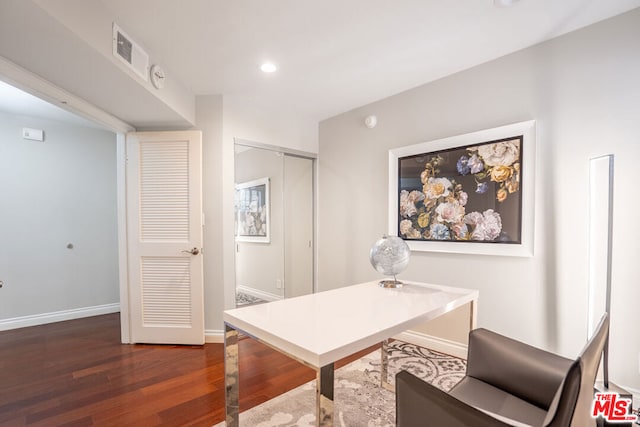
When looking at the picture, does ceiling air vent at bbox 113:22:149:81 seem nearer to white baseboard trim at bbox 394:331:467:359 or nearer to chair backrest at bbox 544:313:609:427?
chair backrest at bbox 544:313:609:427

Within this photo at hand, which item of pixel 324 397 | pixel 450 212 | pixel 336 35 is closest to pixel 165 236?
pixel 336 35

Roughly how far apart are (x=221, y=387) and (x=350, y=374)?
94 centimetres

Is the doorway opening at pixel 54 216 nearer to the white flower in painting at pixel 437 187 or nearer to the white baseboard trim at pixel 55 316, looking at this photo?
the white baseboard trim at pixel 55 316

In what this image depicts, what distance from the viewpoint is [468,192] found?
2.53 meters

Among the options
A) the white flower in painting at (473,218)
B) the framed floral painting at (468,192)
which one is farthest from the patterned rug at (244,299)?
the white flower in painting at (473,218)

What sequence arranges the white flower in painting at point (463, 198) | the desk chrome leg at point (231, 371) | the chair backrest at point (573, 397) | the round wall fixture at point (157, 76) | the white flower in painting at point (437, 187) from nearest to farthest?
1. the chair backrest at point (573, 397)
2. the desk chrome leg at point (231, 371)
3. the round wall fixture at point (157, 76)
4. the white flower in painting at point (463, 198)
5. the white flower in painting at point (437, 187)

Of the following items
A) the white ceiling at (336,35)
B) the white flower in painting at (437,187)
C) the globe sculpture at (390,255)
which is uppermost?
the white ceiling at (336,35)

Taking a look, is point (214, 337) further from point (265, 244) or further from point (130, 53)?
point (130, 53)

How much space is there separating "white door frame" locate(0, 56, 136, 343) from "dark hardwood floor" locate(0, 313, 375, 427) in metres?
0.44

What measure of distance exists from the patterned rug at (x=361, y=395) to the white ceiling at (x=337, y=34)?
237 cm

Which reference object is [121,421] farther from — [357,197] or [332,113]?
[332,113]

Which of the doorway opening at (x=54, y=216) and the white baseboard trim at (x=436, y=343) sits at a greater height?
the doorway opening at (x=54, y=216)

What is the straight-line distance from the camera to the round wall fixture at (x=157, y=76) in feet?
7.22

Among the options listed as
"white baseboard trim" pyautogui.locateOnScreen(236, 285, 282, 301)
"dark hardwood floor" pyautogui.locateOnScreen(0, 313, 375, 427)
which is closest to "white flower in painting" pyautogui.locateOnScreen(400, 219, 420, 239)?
"dark hardwood floor" pyautogui.locateOnScreen(0, 313, 375, 427)
